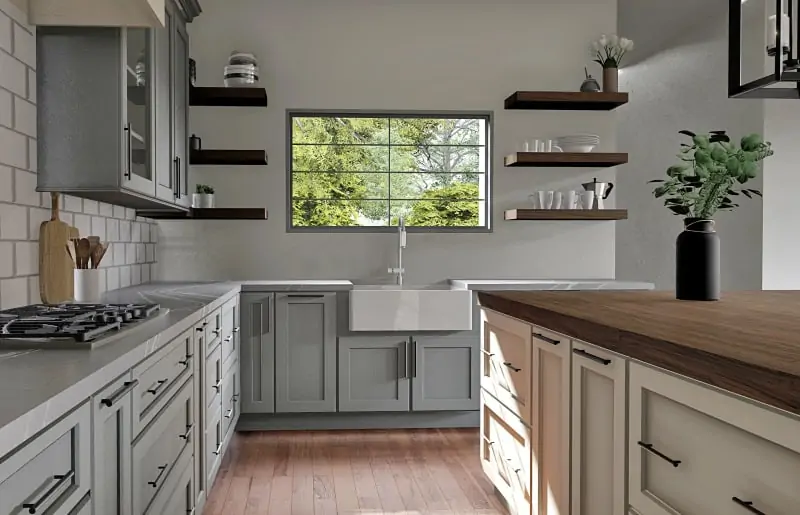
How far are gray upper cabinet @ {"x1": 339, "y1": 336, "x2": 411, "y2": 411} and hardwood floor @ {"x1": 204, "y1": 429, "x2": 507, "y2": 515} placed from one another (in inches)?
7.6

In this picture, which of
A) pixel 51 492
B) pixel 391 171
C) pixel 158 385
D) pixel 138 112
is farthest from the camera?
pixel 391 171

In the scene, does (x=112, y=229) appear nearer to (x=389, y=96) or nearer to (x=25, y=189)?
(x=25, y=189)

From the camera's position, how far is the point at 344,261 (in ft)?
16.4

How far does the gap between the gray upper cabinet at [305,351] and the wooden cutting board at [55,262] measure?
1.57 metres

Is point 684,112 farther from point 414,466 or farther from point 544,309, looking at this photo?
point 544,309

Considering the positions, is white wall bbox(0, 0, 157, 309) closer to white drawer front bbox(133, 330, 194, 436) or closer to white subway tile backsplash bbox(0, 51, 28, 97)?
white subway tile backsplash bbox(0, 51, 28, 97)

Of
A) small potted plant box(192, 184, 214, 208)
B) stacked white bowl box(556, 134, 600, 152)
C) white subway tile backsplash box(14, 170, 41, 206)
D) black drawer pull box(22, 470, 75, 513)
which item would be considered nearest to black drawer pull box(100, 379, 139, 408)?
black drawer pull box(22, 470, 75, 513)

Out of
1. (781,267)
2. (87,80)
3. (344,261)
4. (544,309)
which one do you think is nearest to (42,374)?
(544,309)

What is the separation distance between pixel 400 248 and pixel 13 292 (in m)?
2.67

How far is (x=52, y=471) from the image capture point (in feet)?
3.93

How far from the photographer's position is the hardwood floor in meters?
3.19

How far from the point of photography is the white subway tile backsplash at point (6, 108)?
8.29 feet

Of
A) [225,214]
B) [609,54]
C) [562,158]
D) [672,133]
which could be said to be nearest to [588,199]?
[562,158]

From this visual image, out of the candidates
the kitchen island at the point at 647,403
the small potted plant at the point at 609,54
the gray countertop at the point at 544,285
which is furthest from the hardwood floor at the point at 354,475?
the small potted plant at the point at 609,54
